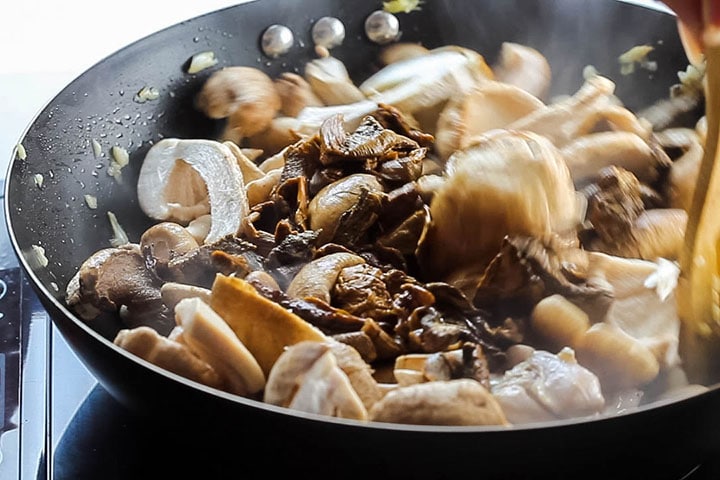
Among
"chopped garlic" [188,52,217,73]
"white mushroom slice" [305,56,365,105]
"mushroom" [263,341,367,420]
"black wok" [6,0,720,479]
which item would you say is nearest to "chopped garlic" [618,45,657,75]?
"black wok" [6,0,720,479]

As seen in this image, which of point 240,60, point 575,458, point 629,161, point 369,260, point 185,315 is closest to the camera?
point 575,458

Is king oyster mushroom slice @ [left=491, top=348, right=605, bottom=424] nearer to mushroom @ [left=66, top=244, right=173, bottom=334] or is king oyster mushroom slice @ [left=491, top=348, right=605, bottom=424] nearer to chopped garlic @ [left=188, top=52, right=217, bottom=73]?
mushroom @ [left=66, top=244, right=173, bottom=334]

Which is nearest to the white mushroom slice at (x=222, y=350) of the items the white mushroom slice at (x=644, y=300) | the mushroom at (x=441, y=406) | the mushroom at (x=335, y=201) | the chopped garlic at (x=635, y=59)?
the mushroom at (x=441, y=406)

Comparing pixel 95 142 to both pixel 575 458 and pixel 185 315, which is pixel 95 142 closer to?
pixel 185 315

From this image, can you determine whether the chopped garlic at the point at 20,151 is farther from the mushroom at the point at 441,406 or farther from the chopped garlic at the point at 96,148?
the mushroom at the point at 441,406

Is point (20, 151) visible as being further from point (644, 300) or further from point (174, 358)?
point (644, 300)

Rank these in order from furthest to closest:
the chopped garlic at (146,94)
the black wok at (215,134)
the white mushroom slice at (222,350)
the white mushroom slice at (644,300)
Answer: the chopped garlic at (146,94)
the white mushroom slice at (644,300)
the white mushroom slice at (222,350)
the black wok at (215,134)

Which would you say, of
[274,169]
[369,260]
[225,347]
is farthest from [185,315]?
[274,169]
